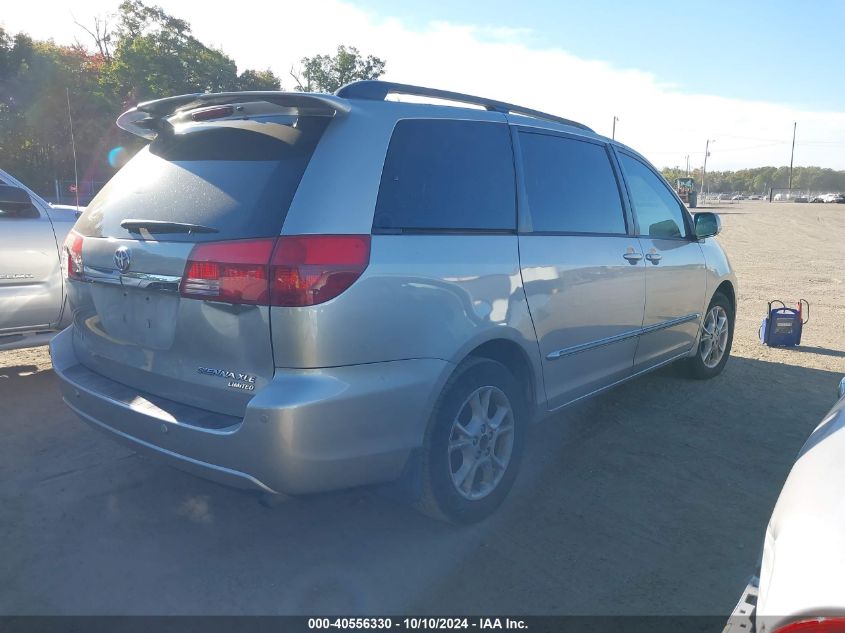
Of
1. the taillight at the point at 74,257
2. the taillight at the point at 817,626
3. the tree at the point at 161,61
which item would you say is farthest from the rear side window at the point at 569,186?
the tree at the point at 161,61

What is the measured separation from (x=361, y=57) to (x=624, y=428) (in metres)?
62.9

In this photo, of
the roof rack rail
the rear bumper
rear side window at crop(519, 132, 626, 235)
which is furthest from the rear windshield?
rear side window at crop(519, 132, 626, 235)

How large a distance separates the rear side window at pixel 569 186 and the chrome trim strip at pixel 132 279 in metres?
1.82

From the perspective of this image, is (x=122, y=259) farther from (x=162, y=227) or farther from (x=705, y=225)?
(x=705, y=225)

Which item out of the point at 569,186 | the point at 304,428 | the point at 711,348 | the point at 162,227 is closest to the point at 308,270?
the point at 304,428

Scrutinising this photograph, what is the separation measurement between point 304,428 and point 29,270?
366 centimetres

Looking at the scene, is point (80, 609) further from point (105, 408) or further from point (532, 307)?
point (532, 307)

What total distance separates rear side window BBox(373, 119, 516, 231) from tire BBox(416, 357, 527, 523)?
69 centimetres

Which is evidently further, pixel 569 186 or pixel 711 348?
pixel 711 348

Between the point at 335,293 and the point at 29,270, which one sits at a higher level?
the point at 335,293

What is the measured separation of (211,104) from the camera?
3.10 m

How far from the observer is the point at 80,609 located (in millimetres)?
2580

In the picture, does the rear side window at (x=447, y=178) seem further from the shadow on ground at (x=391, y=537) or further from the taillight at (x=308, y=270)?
the shadow on ground at (x=391, y=537)

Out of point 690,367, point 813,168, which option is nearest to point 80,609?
point 690,367
